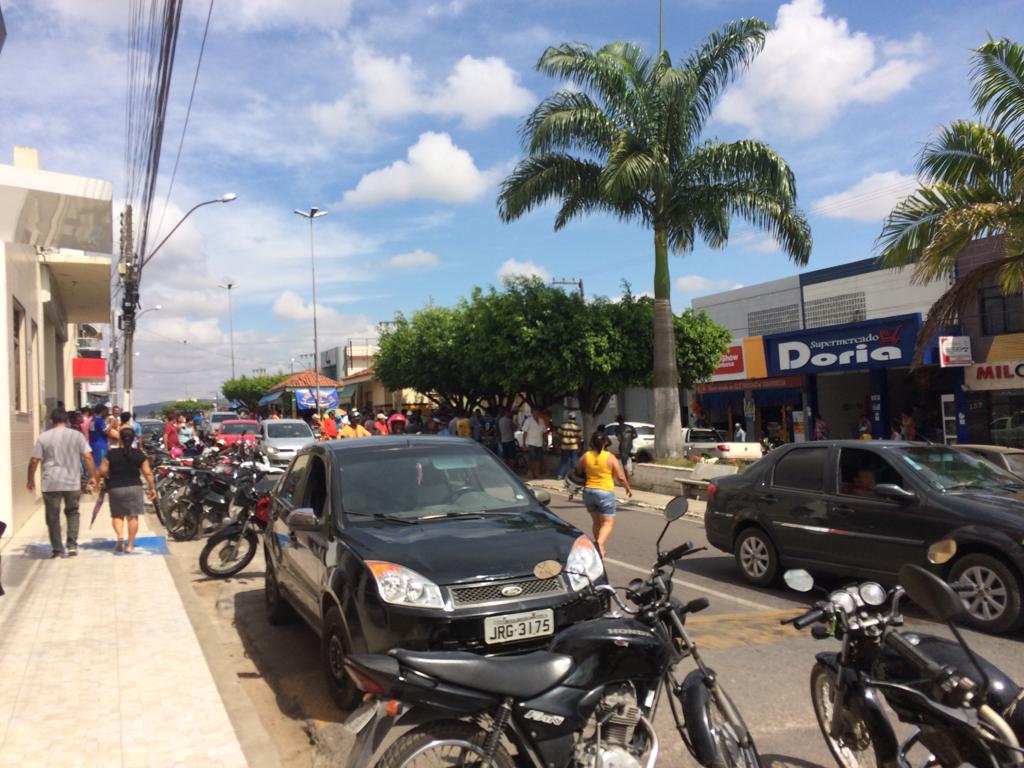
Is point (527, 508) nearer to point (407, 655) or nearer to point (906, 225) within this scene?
point (407, 655)

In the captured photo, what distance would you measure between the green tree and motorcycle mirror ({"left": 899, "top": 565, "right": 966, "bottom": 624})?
9402 cm

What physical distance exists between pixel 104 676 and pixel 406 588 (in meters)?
2.71

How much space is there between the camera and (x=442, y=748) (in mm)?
2914

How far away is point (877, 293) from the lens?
30.6m

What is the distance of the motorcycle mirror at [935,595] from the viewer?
2875 millimetres

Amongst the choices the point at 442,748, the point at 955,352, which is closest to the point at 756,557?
the point at 442,748

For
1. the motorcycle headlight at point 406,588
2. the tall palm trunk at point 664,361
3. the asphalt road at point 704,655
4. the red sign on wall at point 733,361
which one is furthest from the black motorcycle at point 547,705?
the red sign on wall at point 733,361

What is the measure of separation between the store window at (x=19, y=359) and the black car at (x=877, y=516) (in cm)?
1132

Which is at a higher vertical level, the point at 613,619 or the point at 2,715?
the point at 613,619

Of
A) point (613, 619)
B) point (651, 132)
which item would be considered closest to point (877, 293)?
point (651, 132)

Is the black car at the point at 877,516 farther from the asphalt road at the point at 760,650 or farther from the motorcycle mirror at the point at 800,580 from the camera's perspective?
the motorcycle mirror at the point at 800,580

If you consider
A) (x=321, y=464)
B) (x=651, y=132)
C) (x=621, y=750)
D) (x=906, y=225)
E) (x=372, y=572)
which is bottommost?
(x=621, y=750)

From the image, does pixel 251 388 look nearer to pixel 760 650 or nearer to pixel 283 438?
pixel 283 438

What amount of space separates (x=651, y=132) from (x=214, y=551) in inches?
513
